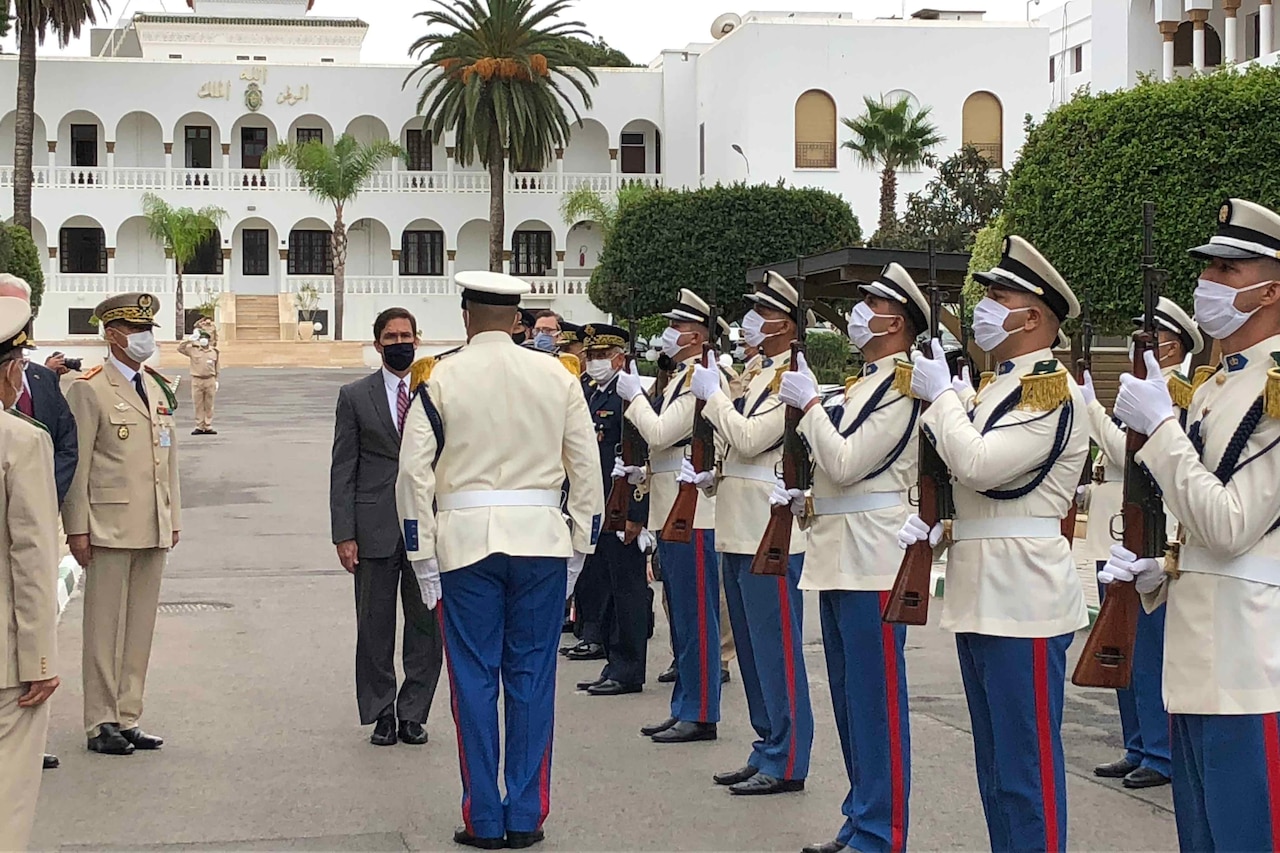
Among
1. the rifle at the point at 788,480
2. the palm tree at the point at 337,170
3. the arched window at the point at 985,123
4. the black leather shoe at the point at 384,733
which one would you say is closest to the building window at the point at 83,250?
the palm tree at the point at 337,170

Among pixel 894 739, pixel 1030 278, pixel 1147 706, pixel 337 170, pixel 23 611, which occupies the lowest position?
pixel 1147 706

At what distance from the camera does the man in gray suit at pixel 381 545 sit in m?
7.91

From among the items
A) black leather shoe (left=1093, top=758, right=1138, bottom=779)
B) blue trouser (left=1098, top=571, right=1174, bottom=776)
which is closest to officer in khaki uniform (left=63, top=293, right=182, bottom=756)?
black leather shoe (left=1093, top=758, right=1138, bottom=779)

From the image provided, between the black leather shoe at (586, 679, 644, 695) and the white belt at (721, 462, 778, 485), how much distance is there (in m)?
2.19

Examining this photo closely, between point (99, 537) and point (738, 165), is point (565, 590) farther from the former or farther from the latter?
point (738, 165)

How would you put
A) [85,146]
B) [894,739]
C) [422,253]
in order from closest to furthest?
1. [894,739]
2. [85,146]
3. [422,253]

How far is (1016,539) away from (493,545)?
6.33 feet

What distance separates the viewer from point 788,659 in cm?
695

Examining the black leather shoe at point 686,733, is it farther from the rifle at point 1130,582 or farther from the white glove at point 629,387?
the rifle at point 1130,582

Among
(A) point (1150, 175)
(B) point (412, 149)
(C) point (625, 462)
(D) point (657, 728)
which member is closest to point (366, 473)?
(C) point (625, 462)

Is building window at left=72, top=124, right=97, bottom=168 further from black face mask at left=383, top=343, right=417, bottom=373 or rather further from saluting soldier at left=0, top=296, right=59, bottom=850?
saluting soldier at left=0, top=296, right=59, bottom=850

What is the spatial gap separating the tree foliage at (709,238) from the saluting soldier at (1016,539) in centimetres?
3678

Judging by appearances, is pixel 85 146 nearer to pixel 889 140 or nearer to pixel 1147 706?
pixel 889 140

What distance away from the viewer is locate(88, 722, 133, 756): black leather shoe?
7.69 metres
